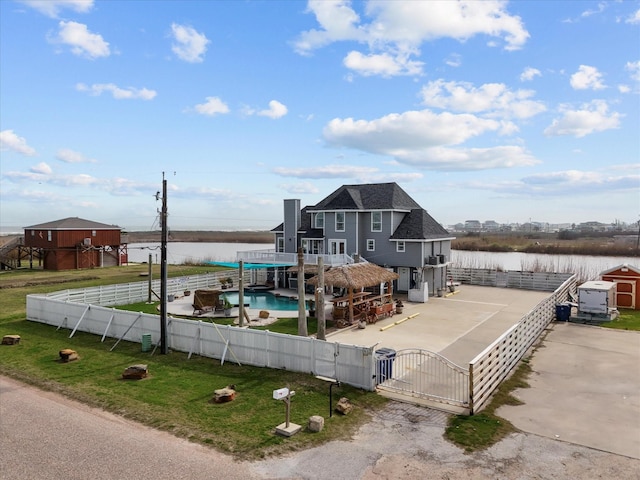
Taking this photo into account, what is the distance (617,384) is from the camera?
1348cm

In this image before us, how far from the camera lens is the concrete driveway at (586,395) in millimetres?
10156

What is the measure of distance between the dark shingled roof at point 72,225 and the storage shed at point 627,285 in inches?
1797

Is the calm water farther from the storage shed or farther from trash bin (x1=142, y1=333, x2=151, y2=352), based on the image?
trash bin (x1=142, y1=333, x2=151, y2=352)

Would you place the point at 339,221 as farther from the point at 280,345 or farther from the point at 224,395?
the point at 224,395

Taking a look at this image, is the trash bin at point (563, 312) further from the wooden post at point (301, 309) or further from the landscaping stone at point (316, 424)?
the landscaping stone at point (316, 424)

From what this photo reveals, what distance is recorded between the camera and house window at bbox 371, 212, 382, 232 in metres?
32.6

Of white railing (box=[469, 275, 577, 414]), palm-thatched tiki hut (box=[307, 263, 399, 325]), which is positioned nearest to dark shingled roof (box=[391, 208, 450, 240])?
palm-thatched tiki hut (box=[307, 263, 399, 325])

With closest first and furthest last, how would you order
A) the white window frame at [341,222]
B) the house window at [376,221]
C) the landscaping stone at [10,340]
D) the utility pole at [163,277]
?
1. the utility pole at [163,277]
2. the landscaping stone at [10,340]
3. the house window at [376,221]
4. the white window frame at [341,222]

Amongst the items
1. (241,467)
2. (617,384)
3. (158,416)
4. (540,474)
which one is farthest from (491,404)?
(158,416)

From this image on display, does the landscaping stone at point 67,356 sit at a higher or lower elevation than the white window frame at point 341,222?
lower

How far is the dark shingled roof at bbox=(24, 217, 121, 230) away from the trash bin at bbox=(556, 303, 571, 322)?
4318 cm

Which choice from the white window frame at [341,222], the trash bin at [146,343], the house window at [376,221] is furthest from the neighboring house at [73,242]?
the trash bin at [146,343]

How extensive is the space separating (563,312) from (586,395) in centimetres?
1118

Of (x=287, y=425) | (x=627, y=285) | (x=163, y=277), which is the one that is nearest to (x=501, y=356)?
(x=287, y=425)
